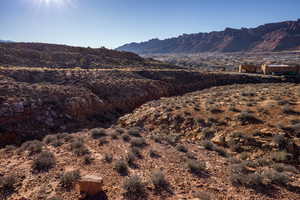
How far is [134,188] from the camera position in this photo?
4.89 meters

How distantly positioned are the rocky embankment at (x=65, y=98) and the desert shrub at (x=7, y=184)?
563 cm

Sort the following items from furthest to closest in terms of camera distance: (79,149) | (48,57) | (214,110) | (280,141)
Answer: (48,57)
(214,110)
(280,141)
(79,149)

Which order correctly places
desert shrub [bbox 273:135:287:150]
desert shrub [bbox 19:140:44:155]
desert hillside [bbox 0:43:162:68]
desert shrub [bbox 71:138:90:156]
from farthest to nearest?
1. desert hillside [bbox 0:43:162:68]
2. desert shrub [bbox 273:135:287:150]
3. desert shrub [bbox 19:140:44:155]
4. desert shrub [bbox 71:138:90:156]

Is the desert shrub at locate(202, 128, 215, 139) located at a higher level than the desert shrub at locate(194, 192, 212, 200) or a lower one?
lower

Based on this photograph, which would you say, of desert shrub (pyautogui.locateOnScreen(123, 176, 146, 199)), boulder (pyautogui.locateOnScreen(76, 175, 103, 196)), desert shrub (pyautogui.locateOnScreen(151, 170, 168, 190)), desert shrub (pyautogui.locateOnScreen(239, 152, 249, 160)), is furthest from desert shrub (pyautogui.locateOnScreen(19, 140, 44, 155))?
desert shrub (pyautogui.locateOnScreen(239, 152, 249, 160))

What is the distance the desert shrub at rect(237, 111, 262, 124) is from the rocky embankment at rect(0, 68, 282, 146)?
8842 mm

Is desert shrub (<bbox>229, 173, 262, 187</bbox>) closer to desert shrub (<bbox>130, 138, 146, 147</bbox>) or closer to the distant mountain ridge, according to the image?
desert shrub (<bbox>130, 138, 146, 147</bbox>)

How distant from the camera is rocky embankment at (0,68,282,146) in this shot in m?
11.1

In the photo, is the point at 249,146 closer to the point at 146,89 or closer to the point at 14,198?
the point at 14,198

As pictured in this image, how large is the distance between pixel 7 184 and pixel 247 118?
10.6 meters

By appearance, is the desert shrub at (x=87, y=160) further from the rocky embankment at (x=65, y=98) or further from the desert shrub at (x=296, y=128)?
the desert shrub at (x=296, y=128)

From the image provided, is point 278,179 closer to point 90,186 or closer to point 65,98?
point 90,186

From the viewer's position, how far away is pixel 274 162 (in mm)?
6836

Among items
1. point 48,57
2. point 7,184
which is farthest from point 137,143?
point 48,57
